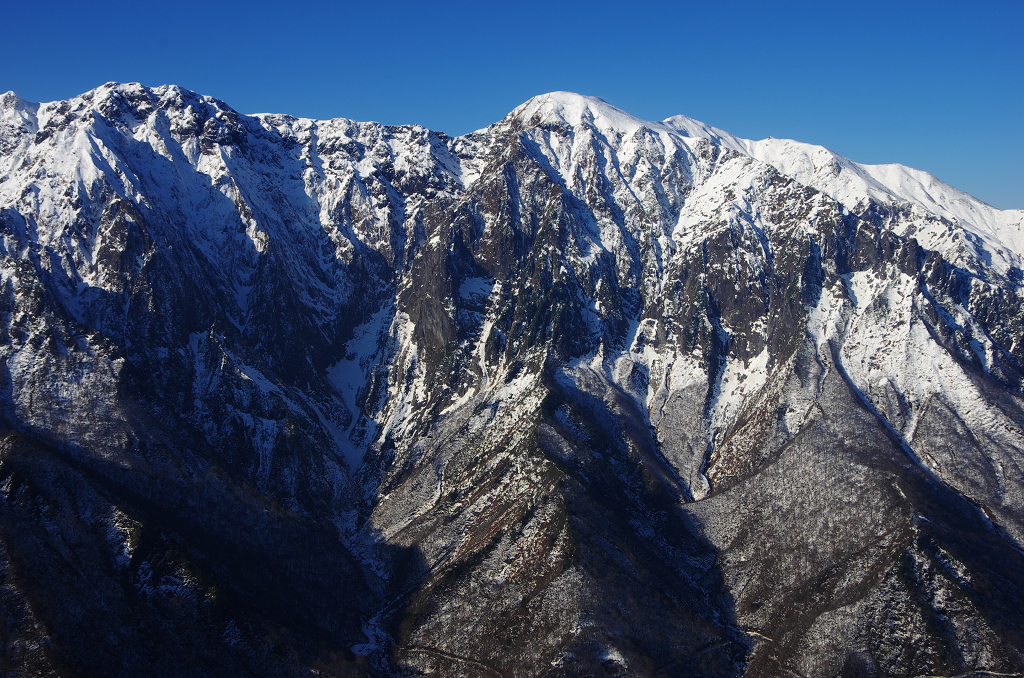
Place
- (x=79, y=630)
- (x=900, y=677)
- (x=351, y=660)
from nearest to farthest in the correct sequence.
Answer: (x=79, y=630) → (x=900, y=677) → (x=351, y=660)

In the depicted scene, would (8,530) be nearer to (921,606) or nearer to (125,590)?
(125,590)

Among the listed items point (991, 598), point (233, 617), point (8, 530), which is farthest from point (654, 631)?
point (8, 530)

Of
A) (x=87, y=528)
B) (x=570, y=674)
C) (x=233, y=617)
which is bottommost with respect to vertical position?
(x=570, y=674)

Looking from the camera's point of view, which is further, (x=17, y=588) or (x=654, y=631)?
(x=654, y=631)

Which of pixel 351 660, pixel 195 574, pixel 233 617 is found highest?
pixel 195 574

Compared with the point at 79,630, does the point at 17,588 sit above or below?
above

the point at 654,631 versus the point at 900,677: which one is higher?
the point at 654,631

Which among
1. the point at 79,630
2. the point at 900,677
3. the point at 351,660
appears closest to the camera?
the point at 79,630

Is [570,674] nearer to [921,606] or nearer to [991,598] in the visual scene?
[921,606]

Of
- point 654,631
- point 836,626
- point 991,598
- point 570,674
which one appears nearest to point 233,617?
point 570,674
